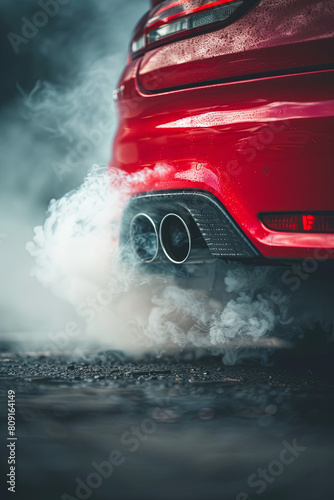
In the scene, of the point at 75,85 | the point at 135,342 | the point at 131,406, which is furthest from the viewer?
the point at 75,85

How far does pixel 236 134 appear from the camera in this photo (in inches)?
107

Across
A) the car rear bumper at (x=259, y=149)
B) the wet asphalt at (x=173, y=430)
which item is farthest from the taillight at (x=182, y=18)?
the wet asphalt at (x=173, y=430)

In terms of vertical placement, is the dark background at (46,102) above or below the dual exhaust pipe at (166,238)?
above

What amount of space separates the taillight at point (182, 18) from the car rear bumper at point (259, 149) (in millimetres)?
245

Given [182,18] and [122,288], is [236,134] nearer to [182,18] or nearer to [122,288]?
[182,18]

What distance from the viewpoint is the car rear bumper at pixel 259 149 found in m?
2.58

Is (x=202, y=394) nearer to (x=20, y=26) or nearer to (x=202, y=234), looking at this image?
(x=202, y=234)

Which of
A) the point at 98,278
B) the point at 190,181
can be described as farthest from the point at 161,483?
the point at 98,278

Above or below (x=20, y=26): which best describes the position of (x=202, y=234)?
below

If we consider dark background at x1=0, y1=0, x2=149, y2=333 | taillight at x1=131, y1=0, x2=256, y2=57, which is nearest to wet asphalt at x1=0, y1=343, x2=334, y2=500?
taillight at x1=131, y1=0, x2=256, y2=57

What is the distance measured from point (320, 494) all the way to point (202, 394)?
3.60 feet

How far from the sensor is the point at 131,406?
2.80m

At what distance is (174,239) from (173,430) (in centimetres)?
84

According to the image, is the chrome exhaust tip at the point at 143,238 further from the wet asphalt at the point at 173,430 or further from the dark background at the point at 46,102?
the dark background at the point at 46,102
